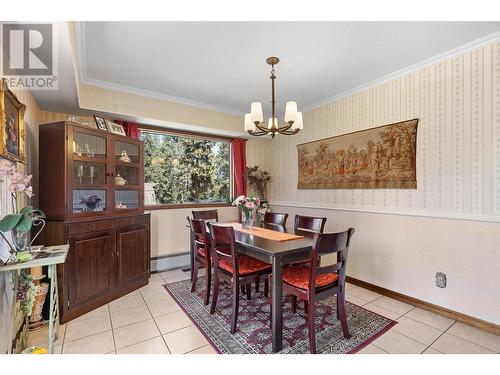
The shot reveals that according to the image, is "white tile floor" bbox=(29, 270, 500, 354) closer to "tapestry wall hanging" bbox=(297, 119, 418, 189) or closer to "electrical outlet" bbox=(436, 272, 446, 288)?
"electrical outlet" bbox=(436, 272, 446, 288)

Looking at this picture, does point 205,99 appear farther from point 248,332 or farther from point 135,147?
point 248,332

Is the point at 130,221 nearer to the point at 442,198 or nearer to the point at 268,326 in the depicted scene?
the point at 268,326

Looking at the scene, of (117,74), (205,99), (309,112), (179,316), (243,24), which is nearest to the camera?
(243,24)

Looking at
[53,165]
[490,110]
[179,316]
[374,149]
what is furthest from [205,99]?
[490,110]

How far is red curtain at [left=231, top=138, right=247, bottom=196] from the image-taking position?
14.6 ft

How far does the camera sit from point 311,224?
2.90 meters

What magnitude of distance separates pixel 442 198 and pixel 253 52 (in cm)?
238

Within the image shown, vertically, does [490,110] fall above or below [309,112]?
below

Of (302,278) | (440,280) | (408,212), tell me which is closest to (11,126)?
(302,278)

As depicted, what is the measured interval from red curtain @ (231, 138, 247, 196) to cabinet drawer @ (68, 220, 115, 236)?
7.36ft

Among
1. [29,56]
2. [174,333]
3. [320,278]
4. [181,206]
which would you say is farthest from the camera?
[181,206]

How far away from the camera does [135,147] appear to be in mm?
3176

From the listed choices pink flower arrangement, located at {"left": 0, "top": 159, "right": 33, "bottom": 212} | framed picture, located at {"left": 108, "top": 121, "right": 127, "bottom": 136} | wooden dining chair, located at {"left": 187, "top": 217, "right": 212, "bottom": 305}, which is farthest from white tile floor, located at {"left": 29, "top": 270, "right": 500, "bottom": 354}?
framed picture, located at {"left": 108, "top": 121, "right": 127, "bottom": 136}
